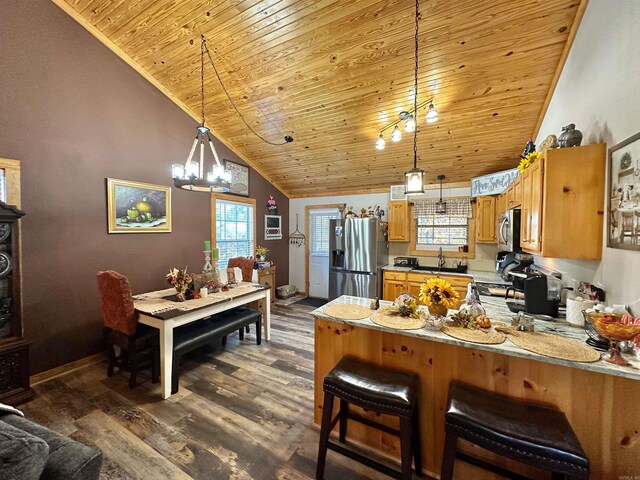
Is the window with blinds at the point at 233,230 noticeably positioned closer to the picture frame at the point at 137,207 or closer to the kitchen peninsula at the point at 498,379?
the picture frame at the point at 137,207

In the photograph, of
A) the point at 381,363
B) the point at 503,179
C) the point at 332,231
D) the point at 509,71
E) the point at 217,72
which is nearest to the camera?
the point at 381,363

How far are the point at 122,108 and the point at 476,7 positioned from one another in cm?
388

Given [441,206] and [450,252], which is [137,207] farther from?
[450,252]

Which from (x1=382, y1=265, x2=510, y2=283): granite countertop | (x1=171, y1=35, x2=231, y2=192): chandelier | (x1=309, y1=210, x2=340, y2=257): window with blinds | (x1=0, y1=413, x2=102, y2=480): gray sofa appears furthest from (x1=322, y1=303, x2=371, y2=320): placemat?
(x1=309, y1=210, x2=340, y2=257): window with blinds

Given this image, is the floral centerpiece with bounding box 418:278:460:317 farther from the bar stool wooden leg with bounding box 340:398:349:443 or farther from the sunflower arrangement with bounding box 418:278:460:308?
the bar stool wooden leg with bounding box 340:398:349:443

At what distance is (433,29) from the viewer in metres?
2.30

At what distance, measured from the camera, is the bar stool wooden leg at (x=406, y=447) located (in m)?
1.28

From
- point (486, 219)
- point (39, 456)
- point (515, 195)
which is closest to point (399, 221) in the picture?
point (486, 219)

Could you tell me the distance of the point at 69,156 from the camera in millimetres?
2676

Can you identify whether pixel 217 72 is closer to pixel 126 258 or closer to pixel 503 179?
pixel 126 258

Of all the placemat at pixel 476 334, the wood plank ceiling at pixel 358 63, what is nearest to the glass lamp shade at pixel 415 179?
the placemat at pixel 476 334

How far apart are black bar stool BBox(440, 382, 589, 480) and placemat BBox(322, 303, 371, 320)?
0.66 meters

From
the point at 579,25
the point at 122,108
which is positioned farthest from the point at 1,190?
the point at 579,25

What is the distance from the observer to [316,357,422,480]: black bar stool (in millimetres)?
1312
